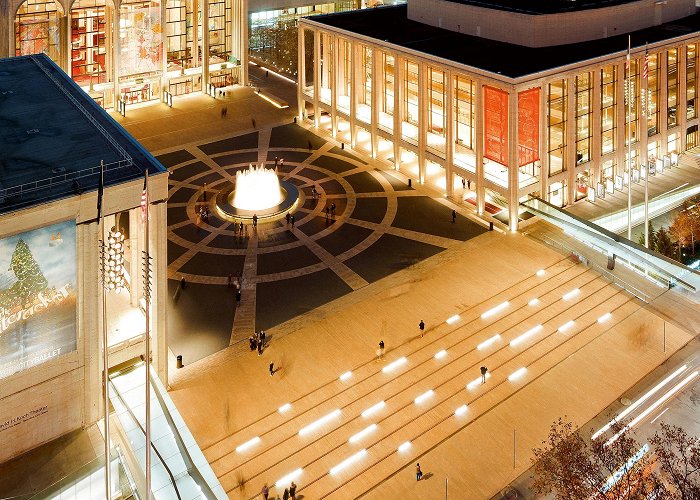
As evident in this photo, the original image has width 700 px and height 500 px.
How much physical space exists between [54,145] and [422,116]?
30270 millimetres

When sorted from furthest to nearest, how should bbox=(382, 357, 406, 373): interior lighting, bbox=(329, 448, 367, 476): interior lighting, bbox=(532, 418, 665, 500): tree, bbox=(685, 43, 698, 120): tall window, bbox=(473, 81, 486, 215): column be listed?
bbox=(685, 43, 698, 120): tall window, bbox=(473, 81, 486, 215): column, bbox=(382, 357, 406, 373): interior lighting, bbox=(329, 448, 367, 476): interior lighting, bbox=(532, 418, 665, 500): tree

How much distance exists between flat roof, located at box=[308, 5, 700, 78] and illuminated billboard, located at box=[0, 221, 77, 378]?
1246 inches

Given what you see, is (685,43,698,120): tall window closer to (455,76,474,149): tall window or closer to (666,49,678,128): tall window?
(666,49,678,128): tall window

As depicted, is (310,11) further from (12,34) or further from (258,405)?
(258,405)

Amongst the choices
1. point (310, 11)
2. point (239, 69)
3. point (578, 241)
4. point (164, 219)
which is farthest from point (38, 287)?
point (310, 11)

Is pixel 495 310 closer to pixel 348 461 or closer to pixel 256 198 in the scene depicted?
pixel 348 461

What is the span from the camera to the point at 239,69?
78625 millimetres

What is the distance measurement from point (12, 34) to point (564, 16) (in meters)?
49.7

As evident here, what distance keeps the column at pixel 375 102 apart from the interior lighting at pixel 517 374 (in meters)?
29.3

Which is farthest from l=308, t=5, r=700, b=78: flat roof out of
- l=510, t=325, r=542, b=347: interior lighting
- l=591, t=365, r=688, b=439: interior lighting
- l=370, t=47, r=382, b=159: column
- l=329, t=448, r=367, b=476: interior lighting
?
l=329, t=448, r=367, b=476: interior lighting

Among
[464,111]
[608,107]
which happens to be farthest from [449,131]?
[608,107]

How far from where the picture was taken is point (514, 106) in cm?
4434

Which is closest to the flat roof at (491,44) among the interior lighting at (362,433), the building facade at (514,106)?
the building facade at (514,106)

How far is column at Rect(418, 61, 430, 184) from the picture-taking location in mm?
51469
